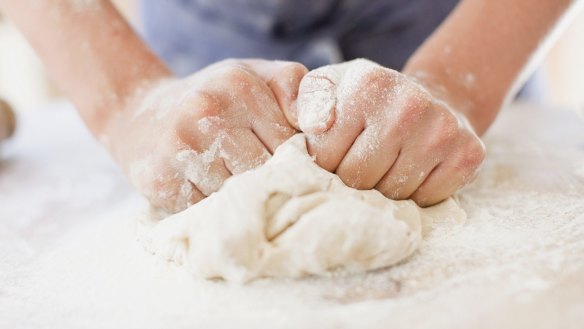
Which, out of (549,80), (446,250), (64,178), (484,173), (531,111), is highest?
(64,178)

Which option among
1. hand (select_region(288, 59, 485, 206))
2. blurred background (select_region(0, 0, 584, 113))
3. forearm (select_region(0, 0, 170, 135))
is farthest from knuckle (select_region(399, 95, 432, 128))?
blurred background (select_region(0, 0, 584, 113))

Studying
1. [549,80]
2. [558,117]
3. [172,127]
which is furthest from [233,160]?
[549,80]

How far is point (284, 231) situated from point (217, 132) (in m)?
0.19

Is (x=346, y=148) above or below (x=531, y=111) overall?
above

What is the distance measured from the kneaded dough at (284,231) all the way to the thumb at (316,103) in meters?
0.05

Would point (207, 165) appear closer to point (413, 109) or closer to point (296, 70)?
point (296, 70)

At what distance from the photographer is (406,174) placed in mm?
827

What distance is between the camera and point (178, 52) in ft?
5.25

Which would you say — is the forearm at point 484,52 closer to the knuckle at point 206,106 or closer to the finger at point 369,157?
the finger at point 369,157

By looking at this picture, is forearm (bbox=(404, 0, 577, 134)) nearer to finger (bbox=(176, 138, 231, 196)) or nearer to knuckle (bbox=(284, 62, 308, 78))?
knuckle (bbox=(284, 62, 308, 78))

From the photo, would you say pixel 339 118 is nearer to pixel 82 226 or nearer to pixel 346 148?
pixel 346 148

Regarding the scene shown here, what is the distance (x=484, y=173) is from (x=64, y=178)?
0.93 m

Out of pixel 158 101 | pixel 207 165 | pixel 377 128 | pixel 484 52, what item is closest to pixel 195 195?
pixel 207 165

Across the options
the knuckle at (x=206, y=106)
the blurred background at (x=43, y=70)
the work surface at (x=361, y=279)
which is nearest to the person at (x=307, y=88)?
the knuckle at (x=206, y=106)
